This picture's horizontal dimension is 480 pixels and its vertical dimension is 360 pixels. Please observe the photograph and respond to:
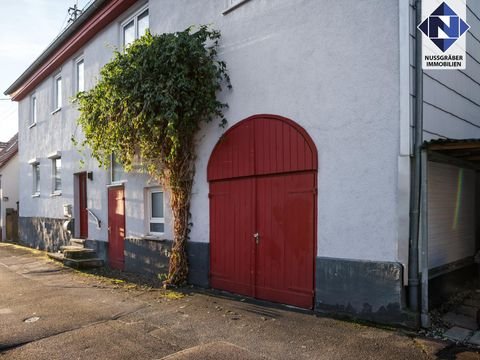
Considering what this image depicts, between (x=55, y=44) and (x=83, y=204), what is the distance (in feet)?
17.2

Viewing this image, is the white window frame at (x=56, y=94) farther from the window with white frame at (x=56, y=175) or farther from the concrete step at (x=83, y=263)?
the concrete step at (x=83, y=263)

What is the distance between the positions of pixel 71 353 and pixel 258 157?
388cm

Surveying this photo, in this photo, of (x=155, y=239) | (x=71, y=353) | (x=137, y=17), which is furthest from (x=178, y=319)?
(x=137, y=17)

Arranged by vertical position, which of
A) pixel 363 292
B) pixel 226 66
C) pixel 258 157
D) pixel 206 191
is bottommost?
pixel 363 292

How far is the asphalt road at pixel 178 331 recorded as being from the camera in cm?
461

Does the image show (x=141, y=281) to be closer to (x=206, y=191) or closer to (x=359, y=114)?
(x=206, y=191)

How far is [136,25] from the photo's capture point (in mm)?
10250

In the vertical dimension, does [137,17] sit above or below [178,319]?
above

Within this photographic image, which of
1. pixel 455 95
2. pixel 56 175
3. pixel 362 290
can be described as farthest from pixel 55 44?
pixel 362 290

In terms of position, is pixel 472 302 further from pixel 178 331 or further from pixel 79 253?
pixel 79 253

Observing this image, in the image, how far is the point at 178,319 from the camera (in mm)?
5938

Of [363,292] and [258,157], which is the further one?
[258,157]

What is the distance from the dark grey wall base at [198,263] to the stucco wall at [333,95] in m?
0.18

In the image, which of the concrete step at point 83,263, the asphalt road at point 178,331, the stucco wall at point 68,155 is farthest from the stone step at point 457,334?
the concrete step at point 83,263
